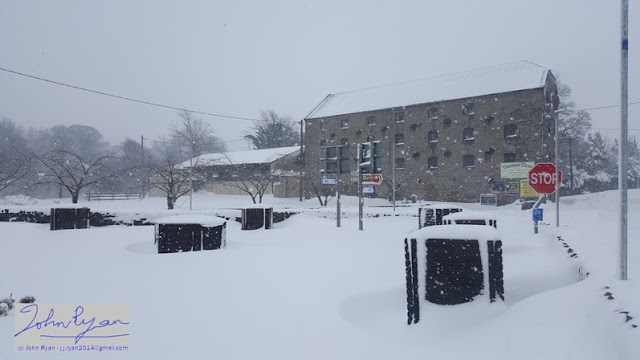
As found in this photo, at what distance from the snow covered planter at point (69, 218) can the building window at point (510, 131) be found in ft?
115

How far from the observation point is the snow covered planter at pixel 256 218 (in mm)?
15078

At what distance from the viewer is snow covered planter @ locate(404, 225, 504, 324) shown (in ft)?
14.1

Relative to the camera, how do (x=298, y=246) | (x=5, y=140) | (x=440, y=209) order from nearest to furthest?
(x=298, y=246) → (x=440, y=209) → (x=5, y=140)

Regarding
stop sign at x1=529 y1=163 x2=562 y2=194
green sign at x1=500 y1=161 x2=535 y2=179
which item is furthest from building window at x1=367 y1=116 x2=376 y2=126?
stop sign at x1=529 y1=163 x2=562 y2=194

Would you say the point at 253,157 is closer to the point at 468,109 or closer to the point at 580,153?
the point at 468,109

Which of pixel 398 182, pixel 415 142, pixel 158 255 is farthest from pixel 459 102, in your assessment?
pixel 158 255

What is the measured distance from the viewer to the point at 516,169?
3453 centimetres

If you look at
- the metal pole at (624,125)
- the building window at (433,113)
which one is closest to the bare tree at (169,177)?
the metal pole at (624,125)

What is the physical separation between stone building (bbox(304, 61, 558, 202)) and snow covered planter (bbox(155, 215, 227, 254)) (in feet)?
71.8

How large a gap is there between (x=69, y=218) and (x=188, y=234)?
7979mm

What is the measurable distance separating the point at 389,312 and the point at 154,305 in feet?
10.2

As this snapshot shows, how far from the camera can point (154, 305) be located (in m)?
4.96

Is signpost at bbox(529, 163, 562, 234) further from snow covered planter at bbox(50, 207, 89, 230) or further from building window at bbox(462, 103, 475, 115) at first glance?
building window at bbox(462, 103, 475, 115)

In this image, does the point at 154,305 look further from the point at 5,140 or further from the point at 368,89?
the point at 5,140
